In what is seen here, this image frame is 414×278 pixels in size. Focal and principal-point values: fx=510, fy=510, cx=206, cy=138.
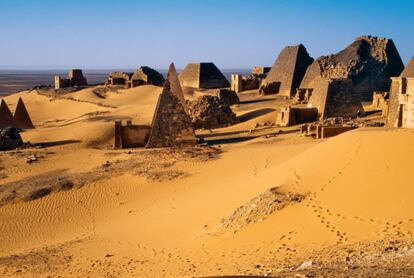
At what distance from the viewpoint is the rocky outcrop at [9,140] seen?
63.8ft

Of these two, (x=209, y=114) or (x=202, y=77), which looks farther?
(x=202, y=77)

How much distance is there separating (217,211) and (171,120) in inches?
314

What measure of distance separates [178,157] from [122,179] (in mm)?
2453

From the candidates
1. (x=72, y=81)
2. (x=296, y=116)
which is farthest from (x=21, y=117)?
(x=72, y=81)

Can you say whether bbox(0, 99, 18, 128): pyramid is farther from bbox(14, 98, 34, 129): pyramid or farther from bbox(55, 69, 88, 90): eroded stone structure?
bbox(55, 69, 88, 90): eroded stone structure

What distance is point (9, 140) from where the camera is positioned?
772 inches

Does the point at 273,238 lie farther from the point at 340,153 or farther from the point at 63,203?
the point at 63,203

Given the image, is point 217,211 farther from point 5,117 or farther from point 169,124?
point 5,117

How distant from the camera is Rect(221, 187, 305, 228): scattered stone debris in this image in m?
8.93

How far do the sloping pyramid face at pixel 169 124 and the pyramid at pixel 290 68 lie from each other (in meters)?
16.4

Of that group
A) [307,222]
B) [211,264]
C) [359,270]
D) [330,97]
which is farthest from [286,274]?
[330,97]

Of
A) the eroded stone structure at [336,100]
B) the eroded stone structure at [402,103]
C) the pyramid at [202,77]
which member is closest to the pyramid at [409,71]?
the eroded stone structure at [336,100]

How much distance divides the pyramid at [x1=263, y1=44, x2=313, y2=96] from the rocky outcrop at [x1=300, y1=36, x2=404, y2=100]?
54.1 inches

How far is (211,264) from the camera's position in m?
7.45
